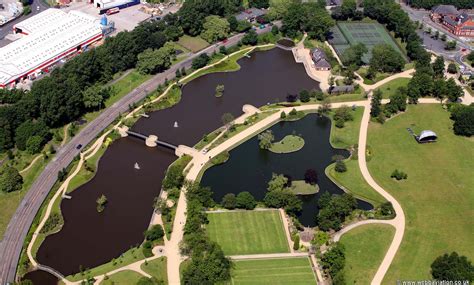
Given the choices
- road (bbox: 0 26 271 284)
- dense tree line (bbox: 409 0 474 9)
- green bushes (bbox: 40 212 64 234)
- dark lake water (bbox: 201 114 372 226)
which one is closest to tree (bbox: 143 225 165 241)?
dark lake water (bbox: 201 114 372 226)

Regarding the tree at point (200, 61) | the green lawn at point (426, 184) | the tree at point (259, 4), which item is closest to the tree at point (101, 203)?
the green lawn at point (426, 184)

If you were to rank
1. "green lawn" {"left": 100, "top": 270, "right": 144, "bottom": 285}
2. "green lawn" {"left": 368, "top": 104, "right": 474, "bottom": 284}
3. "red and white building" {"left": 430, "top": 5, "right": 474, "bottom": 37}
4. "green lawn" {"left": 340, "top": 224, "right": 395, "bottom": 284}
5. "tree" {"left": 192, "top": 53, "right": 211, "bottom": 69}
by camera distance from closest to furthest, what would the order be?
"green lawn" {"left": 100, "top": 270, "right": 144, "bottom": 285}
"green lawn" {"left": 340, "top": 224, "right": 395, "bottom": 284}
"green lawn" {"left": 368, "top": 104, "right": 474, "bottom": 284}
"tree" {"left": 192, "top": 53, "right": 211, "bottom": 69}
"red and white building" {"left": 430, "top": 5, "right": 474, "bottom": 37}

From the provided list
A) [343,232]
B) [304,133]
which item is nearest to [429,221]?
[343,232]

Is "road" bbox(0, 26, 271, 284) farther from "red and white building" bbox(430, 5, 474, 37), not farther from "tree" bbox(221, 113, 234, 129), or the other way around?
"red and white building" bbox(430, 5, 474, 37)

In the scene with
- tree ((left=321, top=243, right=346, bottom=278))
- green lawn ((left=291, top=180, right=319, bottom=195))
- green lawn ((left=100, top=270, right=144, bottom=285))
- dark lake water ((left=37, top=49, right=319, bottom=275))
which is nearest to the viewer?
green lawn ((left=100, top=270, right=144, bottom=285))

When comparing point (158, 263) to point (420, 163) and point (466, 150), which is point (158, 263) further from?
point (466, 150)

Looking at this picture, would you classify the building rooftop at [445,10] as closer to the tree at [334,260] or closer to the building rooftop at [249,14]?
the building rooftop at [249,14]

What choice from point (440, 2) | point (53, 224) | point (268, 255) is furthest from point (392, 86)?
point (53, 224)

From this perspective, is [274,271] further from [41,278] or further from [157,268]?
[41,278]
